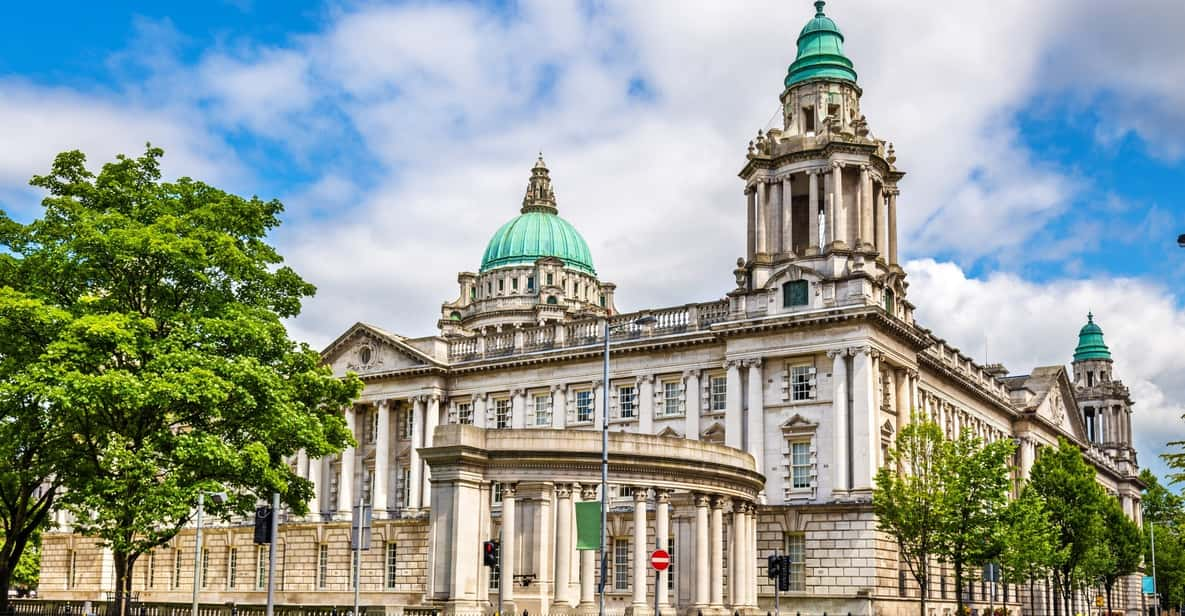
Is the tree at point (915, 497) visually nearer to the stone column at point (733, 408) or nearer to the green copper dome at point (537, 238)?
the stone column at point (733, 408)

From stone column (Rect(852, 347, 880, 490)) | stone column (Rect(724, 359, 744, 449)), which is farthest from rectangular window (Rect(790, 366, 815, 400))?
stone column (Rect(724, 359, 744, 449))

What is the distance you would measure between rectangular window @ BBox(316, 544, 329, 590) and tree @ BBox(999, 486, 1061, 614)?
3847 cm

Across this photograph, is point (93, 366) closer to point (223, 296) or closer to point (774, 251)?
point (223, 296)

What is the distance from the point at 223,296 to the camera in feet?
127

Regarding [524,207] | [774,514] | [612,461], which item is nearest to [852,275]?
[774,514]

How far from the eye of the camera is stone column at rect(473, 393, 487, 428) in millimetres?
74125

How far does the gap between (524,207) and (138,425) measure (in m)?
92.4

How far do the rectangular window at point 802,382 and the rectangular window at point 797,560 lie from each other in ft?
21.6

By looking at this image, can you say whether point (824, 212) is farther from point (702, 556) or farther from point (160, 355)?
point (160, 355)

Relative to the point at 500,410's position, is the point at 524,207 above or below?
above

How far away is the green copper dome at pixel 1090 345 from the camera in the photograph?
129000 millimetres

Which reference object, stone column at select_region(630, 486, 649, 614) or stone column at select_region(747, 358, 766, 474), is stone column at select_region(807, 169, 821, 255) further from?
stone column at select_region(630, 486, 649, 614)

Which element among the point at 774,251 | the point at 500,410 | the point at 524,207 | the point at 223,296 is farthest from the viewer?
the point at 524,207

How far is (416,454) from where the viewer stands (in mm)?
74312
